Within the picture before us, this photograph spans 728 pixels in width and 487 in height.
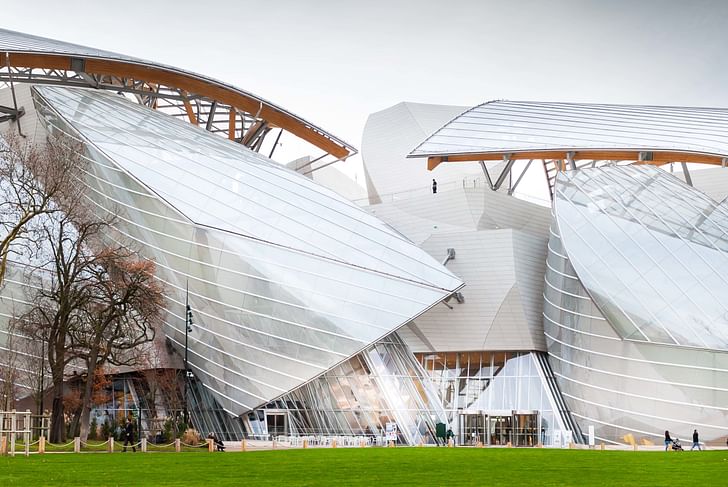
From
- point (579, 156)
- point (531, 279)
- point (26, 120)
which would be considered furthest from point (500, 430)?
point (26, 120)

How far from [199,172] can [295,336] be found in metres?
10.7

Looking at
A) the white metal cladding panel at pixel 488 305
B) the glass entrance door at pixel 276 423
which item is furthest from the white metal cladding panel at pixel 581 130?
the glass entrance door at pixel 276 423

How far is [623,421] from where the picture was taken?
46.5 m

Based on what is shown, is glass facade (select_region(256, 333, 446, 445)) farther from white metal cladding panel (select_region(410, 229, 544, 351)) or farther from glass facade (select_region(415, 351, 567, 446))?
white metal cladding panel (select_region(410, 229, 544, 351))

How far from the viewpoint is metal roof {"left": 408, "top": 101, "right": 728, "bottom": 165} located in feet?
168

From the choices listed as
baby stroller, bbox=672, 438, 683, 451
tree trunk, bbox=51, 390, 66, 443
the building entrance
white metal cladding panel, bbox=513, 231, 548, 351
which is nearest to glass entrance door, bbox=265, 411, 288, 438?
the building entrance

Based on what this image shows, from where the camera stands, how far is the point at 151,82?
5600 cm

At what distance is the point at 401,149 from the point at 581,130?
16952mm

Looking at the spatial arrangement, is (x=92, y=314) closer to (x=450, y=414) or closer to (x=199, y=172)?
(x=199, y=172)

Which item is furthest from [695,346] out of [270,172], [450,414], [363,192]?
[363,192]

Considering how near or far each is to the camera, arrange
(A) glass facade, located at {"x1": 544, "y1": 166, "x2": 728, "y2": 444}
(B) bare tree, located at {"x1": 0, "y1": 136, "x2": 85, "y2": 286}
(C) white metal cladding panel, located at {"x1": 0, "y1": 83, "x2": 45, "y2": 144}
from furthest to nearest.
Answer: (C) white metal cladding panel, located at {"x1": 0, "y1": 83, "x2": 45, "y2": 144} < (A) glass facade, located at {"x1": 544, "y1": 166, "x2": 728, "y2": 444} < (B) bare tree, located at {"x1": 0, "y1": 136, "x2": 85, "y2": 286}

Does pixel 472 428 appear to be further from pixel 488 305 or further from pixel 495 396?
pixel 488 305

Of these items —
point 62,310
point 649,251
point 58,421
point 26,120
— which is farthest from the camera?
point 26,120

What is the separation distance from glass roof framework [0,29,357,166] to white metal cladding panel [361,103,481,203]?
4.49 meters
